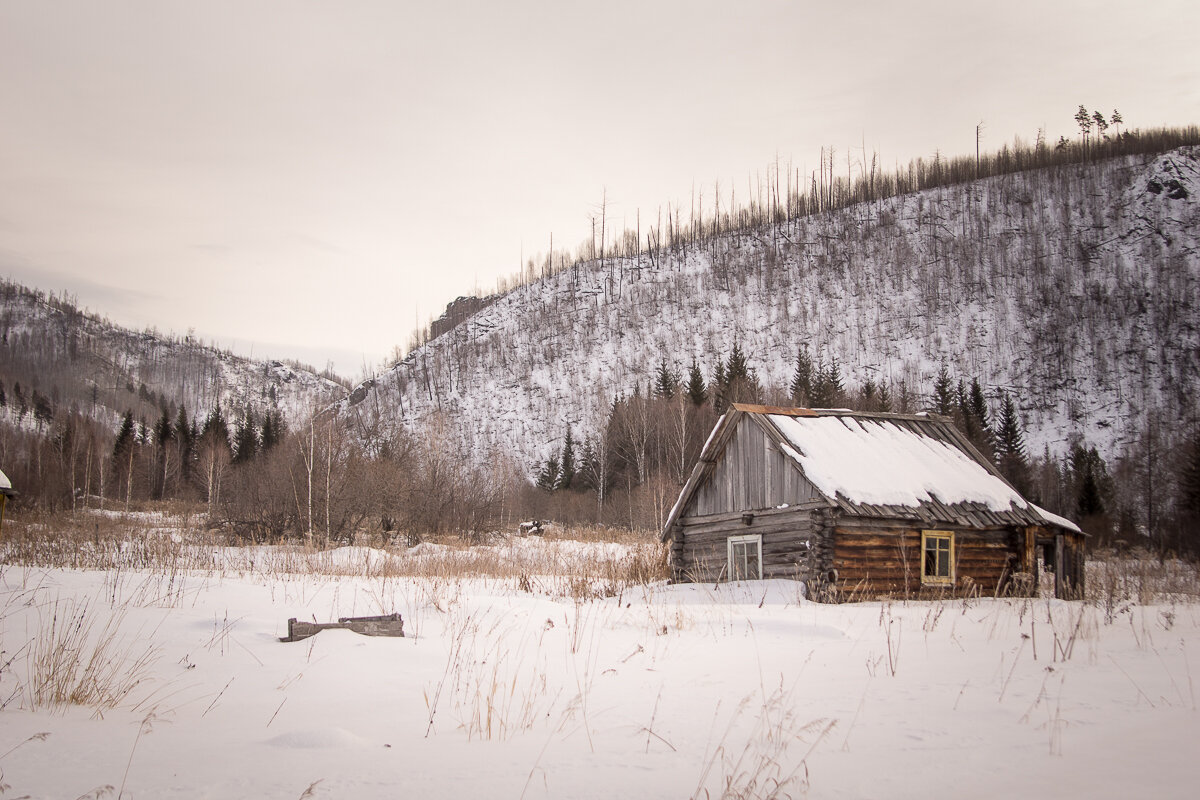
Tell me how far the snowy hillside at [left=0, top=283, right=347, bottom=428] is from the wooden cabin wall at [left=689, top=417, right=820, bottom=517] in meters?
137

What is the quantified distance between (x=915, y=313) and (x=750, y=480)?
240 ft

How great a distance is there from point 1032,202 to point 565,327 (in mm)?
67760

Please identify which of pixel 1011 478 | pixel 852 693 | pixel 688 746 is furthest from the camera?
Answer: pixel 1011 478

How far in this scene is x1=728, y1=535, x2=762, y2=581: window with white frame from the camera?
60.0 feet

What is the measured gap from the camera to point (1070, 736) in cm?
478

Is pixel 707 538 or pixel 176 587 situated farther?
pixel 707 538

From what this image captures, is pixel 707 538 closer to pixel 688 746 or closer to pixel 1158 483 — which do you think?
pixel 688 746

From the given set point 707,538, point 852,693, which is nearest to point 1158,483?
point 707,538

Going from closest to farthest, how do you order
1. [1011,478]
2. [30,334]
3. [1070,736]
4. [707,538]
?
1. [1070,736]
2. [707,538]
3. [1011,478]
4. [30,334]

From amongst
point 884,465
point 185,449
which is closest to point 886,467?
point 884,465

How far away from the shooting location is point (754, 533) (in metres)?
18.6

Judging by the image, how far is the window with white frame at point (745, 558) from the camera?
18297mm

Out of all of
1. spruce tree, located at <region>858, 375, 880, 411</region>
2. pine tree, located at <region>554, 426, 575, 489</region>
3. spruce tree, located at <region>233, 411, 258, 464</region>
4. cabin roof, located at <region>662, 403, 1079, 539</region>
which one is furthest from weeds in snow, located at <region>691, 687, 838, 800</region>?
spruce tree, located at <region>233, 411, 258, 464</region>

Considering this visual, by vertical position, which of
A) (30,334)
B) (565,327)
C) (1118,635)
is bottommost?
(1118,635)
